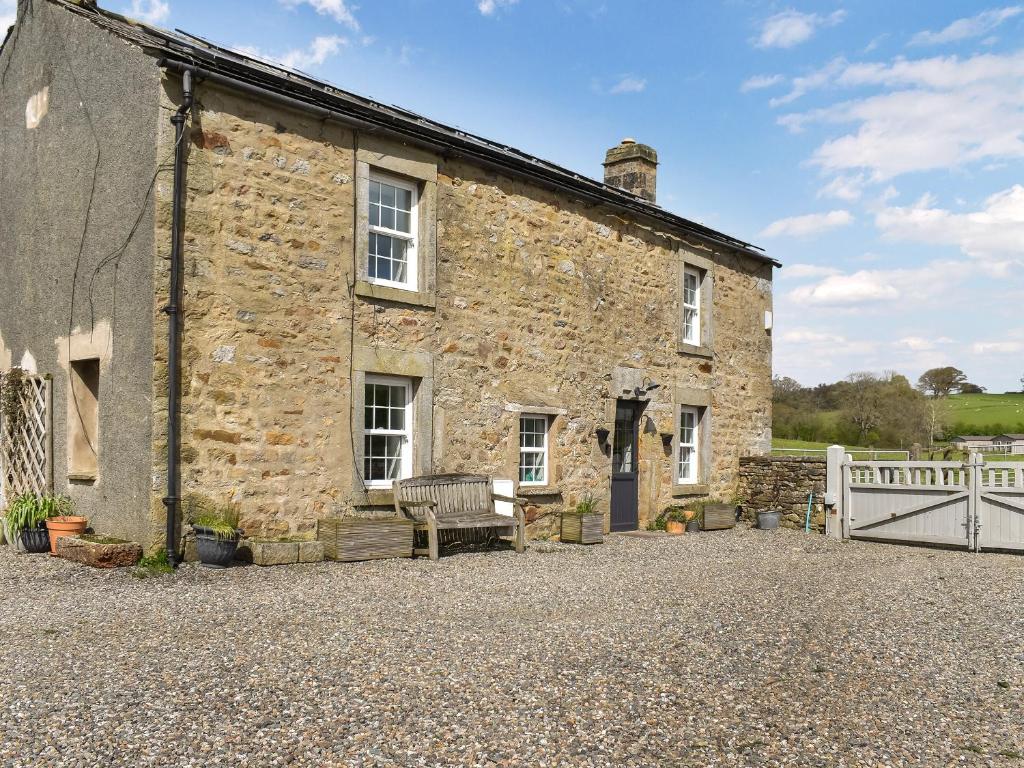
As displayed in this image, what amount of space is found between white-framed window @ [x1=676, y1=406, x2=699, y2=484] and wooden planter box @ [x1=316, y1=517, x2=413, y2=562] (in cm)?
700

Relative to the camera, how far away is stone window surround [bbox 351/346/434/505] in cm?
983

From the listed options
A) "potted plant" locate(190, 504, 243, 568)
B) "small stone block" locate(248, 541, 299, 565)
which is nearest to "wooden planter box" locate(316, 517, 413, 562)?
"small stone block" locate(248, 541, 299, 565)

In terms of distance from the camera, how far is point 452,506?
1048 centimetres

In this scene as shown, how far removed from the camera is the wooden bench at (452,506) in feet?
32.5

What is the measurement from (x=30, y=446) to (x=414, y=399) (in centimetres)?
475

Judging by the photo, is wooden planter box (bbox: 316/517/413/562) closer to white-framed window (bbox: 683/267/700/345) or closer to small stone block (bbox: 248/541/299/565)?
small stone block (bbox: 248/541/299/565)

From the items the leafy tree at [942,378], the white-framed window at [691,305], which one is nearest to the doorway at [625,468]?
the white-framed window at [691,305]

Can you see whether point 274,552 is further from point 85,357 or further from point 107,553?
point 85,357

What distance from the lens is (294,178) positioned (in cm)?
945

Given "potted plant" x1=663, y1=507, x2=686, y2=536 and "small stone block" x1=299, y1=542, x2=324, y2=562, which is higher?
"small stone block" x1=299, y1=542, x2=324, y2=562

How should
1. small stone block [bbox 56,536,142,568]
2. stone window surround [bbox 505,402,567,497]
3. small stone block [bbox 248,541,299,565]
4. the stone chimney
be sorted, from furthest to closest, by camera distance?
the stone chimney
stone window surround [bbox 505,402,567,497]
small stone block [bbox 248,541,299,565]
small stone block [bbox 56,536,142,568]

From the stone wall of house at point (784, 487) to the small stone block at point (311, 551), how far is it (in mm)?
9209

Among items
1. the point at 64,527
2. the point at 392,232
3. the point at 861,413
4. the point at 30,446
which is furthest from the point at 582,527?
the point at 861,413

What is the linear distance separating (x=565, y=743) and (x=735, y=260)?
45.2 feet
